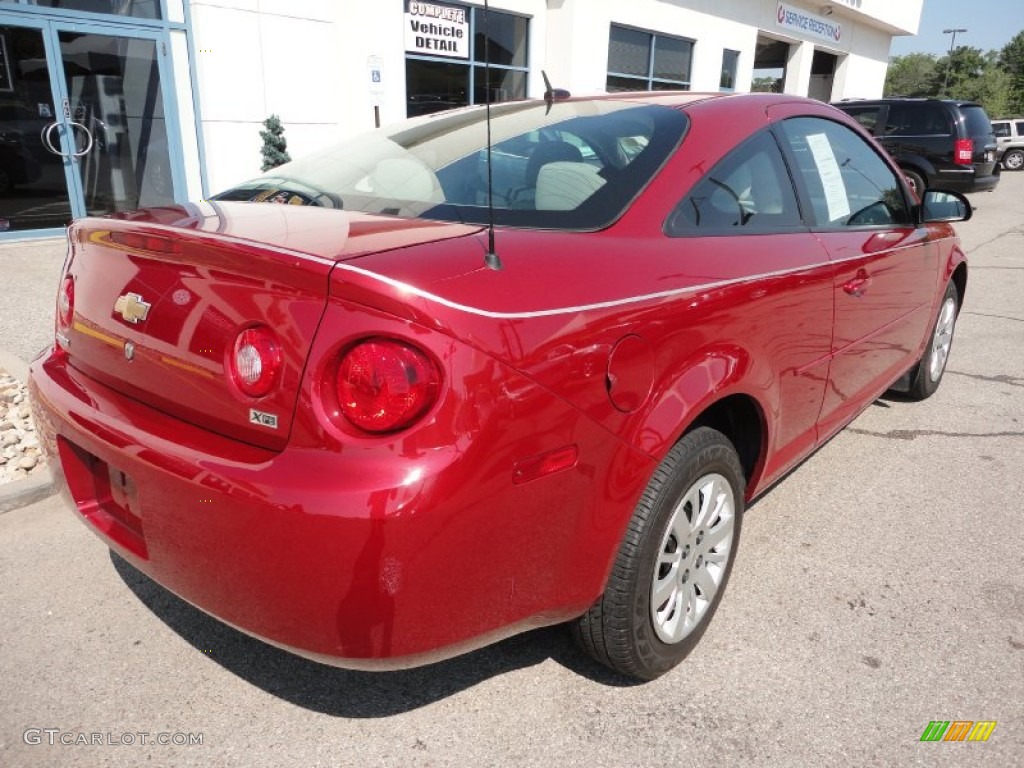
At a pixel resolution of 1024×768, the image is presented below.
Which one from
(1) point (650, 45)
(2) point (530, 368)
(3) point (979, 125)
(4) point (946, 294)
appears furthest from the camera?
(1) point (650, 45)

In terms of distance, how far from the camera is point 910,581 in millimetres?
2820

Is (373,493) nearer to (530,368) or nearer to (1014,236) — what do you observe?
(530,368)

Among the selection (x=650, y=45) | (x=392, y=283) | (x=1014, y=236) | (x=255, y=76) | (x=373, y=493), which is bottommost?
(x=1014, y=236)

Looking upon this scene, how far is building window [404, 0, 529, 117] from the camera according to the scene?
10.8 m

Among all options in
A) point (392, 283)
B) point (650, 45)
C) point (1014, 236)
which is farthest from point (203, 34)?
point (1014, 236)

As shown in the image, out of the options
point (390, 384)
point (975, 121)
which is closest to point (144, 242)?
point (390, 384)

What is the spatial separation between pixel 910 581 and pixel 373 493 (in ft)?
7.28

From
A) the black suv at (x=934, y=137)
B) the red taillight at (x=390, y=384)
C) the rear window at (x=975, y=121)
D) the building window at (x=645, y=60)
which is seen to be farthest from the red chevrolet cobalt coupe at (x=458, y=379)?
the rear window at (x=975, y=121)

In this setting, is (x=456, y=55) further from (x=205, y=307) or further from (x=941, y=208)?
(x=205, y=307)

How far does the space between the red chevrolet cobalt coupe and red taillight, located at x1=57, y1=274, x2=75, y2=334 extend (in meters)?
0.01

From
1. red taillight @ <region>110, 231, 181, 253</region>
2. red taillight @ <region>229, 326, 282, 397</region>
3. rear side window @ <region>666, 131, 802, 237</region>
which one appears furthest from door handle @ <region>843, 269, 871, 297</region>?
red taillight @ <region>110, 231, 181, 253</region>

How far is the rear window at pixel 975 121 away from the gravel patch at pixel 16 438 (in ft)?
48.7

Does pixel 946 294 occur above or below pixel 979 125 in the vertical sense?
below

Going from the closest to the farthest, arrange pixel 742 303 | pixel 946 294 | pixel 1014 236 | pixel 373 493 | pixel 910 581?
pixel 373 493 < pixel 742 303 < pixel 910 581 < pixel 946 294 < pixel 1014 236
